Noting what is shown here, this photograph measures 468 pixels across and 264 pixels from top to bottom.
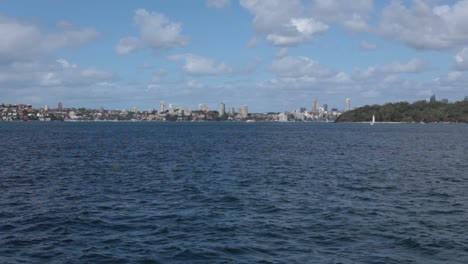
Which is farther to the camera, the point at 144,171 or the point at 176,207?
the point at 144,171

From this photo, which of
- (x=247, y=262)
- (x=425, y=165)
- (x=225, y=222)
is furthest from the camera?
(x=425, y=165)

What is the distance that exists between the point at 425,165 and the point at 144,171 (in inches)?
1365

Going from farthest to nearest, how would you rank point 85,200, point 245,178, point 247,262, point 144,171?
point 144,171 → point 245,178 → point 85,200 → point 247,262

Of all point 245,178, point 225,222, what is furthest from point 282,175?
point 225,222

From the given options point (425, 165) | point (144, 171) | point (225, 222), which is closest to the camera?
point (225, 222)

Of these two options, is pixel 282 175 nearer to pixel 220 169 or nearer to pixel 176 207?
pixel 220 169

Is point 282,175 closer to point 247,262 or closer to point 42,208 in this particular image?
point 42,208

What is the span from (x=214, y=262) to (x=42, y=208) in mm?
16639

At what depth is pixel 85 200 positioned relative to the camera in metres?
35.7

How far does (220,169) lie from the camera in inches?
2242

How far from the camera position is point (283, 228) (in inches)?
1057

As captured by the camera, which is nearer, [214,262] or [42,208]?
[214,262]

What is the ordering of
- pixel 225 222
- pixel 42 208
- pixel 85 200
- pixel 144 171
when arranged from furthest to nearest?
1. pixel 144 171
2. pixel 85 200
3. pixel 42 208
4. pixel 225 222

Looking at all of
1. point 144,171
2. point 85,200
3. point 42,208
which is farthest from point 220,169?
point 42,208
